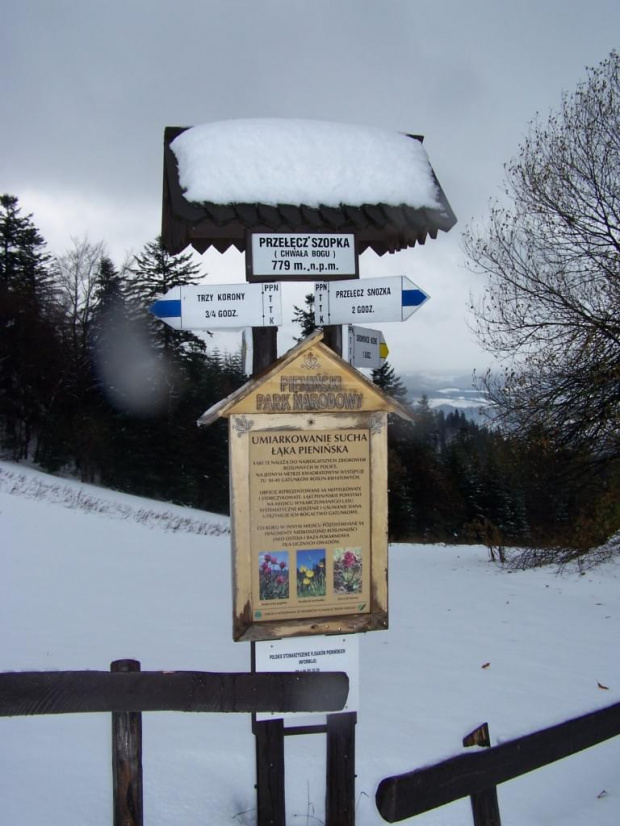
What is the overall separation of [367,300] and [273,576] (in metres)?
1.59

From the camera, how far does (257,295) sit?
11.6 feet

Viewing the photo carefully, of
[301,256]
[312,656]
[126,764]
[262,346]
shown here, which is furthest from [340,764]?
[301,256]

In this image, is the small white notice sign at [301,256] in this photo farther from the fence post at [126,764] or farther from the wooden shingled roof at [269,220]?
the fence post at [126,764]

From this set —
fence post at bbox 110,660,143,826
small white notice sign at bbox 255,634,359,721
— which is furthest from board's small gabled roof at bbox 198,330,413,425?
fence post at bbox 110,660,143,826

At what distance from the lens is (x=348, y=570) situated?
3471 millimetres

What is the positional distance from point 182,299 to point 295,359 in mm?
701

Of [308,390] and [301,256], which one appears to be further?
[301,256]

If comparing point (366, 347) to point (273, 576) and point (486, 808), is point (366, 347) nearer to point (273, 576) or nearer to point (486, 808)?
point (273, 576)

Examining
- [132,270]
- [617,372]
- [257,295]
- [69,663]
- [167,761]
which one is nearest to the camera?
[257,295]

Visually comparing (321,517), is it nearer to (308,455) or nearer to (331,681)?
(308,455)

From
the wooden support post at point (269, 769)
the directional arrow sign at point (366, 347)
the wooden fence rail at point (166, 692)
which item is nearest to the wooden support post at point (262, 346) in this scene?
the directional arrow sign at point (366, 347)

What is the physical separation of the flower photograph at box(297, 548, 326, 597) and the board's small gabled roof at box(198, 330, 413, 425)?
75 cm

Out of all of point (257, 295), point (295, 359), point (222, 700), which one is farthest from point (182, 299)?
point (222, 700)

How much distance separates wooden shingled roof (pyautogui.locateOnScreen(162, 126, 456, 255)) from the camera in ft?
11.5
